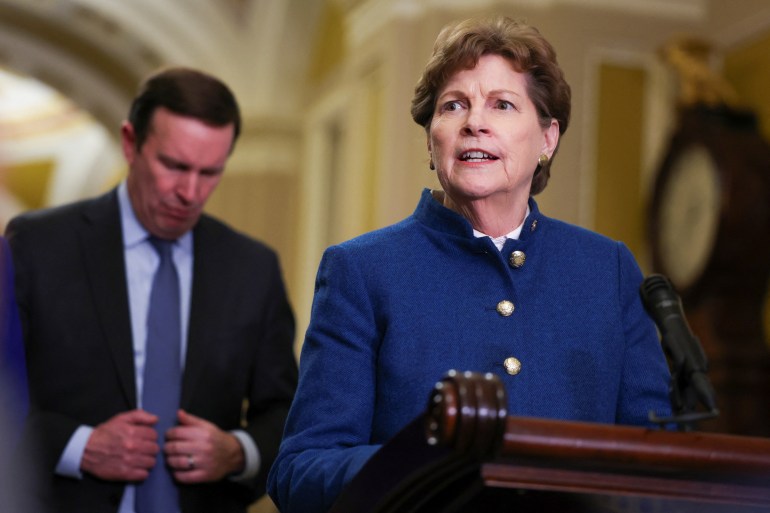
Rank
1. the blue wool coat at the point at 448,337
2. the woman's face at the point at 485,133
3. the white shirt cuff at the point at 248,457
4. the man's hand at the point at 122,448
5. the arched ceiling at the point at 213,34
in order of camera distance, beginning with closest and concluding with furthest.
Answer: the blue wool coat at the point at 448,337 → the woman's face at the point at 485,133 → the man's hand at the point at 122,448 → the white shirt cuff at the point at 248,457 → the arched ceiling at the point at 213,34

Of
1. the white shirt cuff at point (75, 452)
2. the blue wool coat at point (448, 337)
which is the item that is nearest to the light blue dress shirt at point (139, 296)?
the white shirt cuff at point (75, 452)

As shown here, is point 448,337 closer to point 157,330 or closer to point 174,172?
point 157,330

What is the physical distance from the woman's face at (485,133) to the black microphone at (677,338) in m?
0.43

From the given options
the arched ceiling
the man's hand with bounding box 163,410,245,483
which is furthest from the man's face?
the arched ceiling

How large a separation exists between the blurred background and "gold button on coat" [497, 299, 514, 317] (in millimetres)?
673

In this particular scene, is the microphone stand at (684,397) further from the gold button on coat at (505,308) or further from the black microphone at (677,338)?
the gold button on coat at (505,308)

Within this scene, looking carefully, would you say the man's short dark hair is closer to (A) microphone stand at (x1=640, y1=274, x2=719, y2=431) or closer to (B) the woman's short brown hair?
(B) the woman's short brown hair

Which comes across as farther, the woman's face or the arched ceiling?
the arched ceiling

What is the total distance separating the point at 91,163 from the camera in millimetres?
21500

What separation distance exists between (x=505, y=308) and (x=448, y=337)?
0.11m

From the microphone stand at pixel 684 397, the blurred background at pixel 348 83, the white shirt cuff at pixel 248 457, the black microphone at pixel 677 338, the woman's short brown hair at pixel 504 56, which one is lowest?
the white shirt cuff at pixel 248 457

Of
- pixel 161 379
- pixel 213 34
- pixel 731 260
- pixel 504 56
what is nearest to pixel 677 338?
pixel 504 56

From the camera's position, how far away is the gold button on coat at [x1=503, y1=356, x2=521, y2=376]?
2.07 metres

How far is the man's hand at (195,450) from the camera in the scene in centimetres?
302
